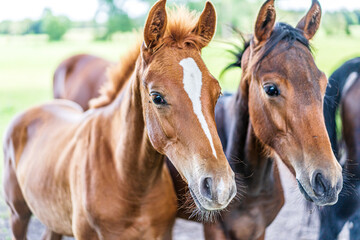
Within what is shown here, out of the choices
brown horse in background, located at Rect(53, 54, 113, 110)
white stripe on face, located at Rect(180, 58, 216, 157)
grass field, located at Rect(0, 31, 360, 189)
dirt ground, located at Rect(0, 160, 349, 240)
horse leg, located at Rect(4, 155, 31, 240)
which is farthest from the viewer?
grass field, located at Rect(0, 31, 360, 189)

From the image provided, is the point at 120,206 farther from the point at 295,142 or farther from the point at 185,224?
the point at 185,224

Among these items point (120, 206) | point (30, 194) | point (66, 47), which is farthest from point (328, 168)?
point (66, 47)

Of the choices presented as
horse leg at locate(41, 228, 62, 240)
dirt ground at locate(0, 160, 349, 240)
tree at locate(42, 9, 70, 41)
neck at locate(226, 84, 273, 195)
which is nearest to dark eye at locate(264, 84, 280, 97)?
neck at locate(226, 84, 273, 195)

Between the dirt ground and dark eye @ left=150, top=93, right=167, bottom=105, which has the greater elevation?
dark eye @ left=150, top=93, right=167, bottom=105

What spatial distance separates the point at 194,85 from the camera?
71.2 inches

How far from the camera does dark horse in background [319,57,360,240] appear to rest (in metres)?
2.69

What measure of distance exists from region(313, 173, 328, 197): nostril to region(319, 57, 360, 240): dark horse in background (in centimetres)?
89

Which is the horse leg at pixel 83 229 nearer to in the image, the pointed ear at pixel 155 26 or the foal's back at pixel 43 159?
the foal's back at pixel 43 159

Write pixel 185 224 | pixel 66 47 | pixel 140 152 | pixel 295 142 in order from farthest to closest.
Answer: pixel 66 47 → pixel 185 224 → pixel 140 152 → pixel 295 142

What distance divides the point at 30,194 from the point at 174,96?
180 centimetres

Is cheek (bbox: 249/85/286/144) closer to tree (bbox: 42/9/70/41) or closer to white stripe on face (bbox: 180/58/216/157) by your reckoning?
white stripe on face (bbox: 180/58/216/157)

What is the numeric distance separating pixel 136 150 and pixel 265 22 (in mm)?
1146

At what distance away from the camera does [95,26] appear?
49.1ft

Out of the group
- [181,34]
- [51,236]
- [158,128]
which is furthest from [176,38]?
[51,236]
